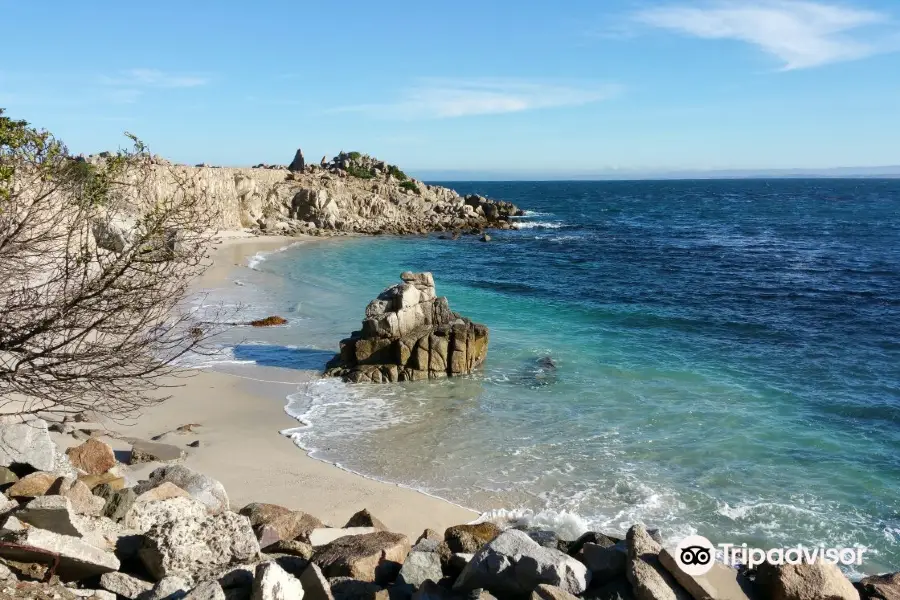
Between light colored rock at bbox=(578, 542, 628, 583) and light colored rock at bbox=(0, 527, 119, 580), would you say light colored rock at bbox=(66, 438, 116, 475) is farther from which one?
light colored rock at bbox=(578, 542, 628, 583)

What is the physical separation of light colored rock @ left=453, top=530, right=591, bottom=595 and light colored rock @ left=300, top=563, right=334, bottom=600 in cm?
128

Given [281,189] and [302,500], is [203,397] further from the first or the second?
[281,189]

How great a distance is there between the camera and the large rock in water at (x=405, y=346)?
20141mm

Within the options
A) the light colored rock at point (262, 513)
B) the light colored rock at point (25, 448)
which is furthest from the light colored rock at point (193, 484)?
the light colored rock at point (25, 448)

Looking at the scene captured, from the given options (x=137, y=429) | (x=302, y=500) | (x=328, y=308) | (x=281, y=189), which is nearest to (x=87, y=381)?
(x=302, y=500)

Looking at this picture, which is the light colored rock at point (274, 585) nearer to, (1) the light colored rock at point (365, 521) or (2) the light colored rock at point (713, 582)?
(2) the light colored rock at point (713, 582)

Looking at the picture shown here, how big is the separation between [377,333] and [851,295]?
23874 mm

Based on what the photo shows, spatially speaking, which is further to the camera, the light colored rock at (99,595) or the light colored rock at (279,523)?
the light colored rock at (279,523)

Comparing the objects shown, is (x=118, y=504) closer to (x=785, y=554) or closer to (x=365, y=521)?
(x=365, y=521)

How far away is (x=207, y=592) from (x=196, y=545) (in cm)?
107

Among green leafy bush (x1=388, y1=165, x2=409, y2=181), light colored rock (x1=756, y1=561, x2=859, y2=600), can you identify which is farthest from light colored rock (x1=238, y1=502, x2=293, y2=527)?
green leafy bush (x1=388, y1=165, x2=409, y2=181)

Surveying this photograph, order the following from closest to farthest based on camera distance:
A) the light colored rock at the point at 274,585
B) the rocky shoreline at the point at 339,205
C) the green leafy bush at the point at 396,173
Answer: the light colored rock at the point at 274,585, the rocky shoreline at the point at 339,205, the green leafy bush at the point at 396,173

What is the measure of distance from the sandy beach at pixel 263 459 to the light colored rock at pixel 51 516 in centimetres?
435

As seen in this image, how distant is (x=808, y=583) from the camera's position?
258 inches
